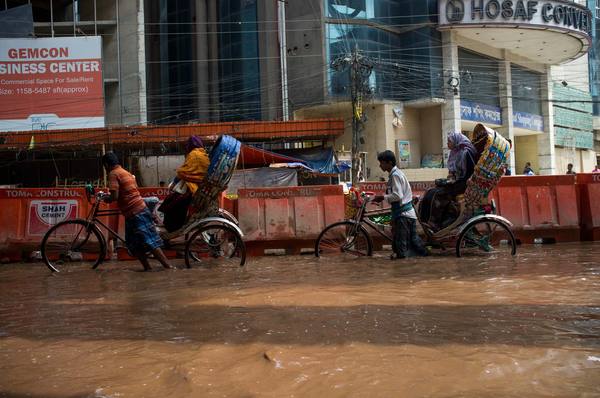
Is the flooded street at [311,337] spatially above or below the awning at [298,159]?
below

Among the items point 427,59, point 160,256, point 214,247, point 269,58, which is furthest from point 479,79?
point 160,256

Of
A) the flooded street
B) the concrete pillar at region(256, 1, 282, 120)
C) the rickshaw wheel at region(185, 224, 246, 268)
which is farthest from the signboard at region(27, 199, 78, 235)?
the concrete pillar at region(256, 1, 282, 120)

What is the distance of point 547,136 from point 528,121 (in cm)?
284

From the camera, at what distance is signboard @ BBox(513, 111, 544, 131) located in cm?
3634

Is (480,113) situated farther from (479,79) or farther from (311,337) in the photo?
(311,337)

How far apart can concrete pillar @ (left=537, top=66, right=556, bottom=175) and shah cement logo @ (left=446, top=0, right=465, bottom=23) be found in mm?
12400

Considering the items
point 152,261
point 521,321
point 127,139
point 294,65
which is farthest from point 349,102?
point 521,321

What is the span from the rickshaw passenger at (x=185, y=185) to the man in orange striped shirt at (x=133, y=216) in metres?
0.26

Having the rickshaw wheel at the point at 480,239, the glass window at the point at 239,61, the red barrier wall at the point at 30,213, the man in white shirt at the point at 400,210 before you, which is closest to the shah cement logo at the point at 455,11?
the glass window at the point at 239,61

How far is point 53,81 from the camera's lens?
2692 centimetres

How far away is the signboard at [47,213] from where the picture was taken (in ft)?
30.6

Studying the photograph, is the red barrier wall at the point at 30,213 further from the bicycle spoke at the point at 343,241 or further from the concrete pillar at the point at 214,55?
the concrete pillar at the point at 214,55

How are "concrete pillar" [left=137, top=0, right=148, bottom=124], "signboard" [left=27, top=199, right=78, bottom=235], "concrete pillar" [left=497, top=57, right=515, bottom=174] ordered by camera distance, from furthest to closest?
"concrete pillar" [left=497, top=57, right=515, bottom=174] < "concrete pillar" [left=137, top=0, right=148, bottom=124] < "signboard" [left=27, top=199, right=78, bottom=235]

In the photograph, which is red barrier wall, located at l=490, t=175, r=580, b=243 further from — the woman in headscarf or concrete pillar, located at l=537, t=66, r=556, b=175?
concrete pillar, located at l=537, t=66, r=556, b=175
